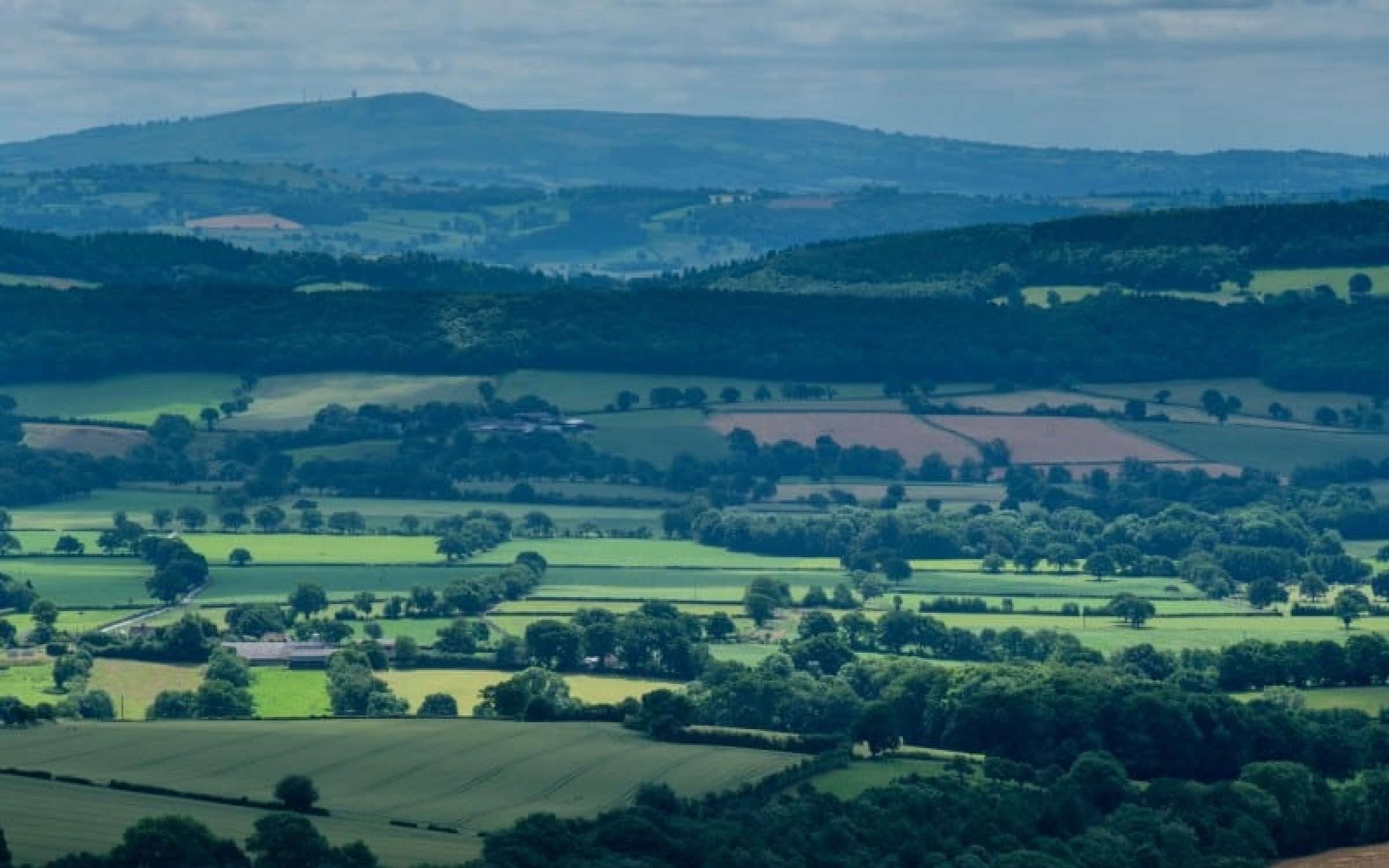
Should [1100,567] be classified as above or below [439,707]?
below

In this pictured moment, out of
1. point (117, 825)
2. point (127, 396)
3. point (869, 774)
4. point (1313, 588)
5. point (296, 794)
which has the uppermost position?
point (117, 825)

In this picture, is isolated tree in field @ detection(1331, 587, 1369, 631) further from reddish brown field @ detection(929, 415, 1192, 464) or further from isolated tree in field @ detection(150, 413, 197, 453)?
isolated tree in field @ detection(150, 413, 197, 453)

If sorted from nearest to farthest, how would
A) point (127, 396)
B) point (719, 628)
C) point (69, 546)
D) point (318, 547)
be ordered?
point (719, 628)
point (69, 546)
point (318, 547)
point (127, 396)

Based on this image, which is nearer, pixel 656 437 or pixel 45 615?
pixel 45 615

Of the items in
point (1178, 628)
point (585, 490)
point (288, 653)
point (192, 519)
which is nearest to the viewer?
point (288, 653)

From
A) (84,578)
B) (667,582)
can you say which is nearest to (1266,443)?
(667,582)

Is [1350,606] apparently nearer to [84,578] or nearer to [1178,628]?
[1178,628]

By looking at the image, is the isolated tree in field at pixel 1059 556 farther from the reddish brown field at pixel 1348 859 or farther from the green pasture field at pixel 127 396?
the reddish brown field at pixel 1348 859

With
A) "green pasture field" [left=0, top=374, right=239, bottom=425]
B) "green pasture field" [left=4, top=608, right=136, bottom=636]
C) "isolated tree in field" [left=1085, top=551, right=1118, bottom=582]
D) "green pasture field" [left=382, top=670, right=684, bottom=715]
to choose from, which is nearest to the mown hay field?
"green pasture field" [left=382, top=670, right=684, bottom=715]

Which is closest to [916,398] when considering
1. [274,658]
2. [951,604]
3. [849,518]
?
[849,518]
